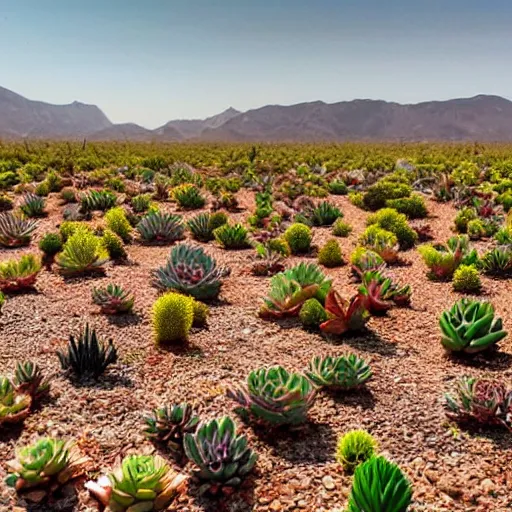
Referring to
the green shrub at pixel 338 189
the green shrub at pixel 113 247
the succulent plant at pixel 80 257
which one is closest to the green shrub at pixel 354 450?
the succulent plant at pixel 80 257

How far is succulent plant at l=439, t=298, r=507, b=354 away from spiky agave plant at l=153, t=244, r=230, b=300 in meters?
2.63

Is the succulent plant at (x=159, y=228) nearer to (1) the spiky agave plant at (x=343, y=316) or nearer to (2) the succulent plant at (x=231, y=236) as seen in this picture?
(2) the succulent plant at (x=231, y=236)

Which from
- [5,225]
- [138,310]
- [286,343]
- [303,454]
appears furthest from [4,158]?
[303,454]

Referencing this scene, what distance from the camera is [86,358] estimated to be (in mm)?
4605

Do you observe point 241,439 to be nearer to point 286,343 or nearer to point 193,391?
point 193,391

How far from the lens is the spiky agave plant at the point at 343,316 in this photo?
18.0ft

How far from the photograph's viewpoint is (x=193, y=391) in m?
4.41

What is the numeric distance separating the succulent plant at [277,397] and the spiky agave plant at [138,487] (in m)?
0.84

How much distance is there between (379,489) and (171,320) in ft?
9.12

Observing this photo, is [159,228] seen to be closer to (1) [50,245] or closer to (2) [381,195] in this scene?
(1) [50,245]

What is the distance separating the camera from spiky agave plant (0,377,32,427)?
3836 millimetres

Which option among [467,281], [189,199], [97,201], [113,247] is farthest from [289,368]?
[189,199]

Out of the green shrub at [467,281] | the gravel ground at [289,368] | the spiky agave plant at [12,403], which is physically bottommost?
the gravel ground at [289,368]

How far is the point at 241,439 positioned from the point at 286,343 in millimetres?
2028
